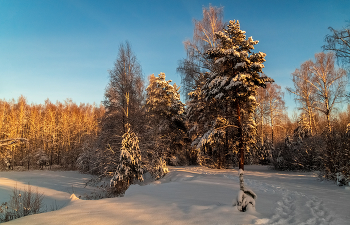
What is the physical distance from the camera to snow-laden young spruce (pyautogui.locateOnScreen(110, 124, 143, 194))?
11.7m

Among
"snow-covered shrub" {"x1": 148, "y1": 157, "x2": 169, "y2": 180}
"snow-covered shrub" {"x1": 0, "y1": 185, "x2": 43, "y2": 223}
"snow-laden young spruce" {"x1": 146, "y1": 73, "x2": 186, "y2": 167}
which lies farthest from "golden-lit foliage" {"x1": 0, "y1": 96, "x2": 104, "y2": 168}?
"snow-covered shrub" {"x1": 0, "y1": 185, "x2": 43, "y2": 223}

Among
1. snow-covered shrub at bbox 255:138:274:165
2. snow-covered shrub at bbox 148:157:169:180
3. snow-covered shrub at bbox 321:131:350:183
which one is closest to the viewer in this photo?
snow-covered shrub at bbox 321:131:350:183

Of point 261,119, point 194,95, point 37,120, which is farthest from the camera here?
point 37,120

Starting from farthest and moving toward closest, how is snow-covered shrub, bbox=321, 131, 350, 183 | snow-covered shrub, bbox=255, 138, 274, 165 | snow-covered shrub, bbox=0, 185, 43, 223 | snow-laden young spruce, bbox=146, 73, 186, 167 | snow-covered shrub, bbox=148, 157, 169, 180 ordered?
snow-covered shrub, bbox=255, 138, 274, 165
snow-laden young spruce, bbox=146, 73, 186, 167
snow-covered shrub, bbox=148, 157, 169, 180
snow-covered shrub, bbox=321, 131, 350, 183
snow-covered shrub, bbox=0, 185, 43, 223

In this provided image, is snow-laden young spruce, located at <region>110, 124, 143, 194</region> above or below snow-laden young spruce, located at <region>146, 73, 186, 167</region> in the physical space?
below

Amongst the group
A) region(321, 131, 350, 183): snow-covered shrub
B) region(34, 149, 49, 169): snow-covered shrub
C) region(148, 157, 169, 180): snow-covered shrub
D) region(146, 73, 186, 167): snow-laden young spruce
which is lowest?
region(34, 149, 49, 169): snow-covered shrub

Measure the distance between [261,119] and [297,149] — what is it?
1306 centimetres

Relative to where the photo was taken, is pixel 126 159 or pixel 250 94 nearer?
pixel 126 159

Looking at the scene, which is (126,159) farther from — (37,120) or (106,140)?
(37,120)

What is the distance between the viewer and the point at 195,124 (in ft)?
65.2

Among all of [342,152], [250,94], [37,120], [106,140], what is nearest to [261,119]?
[250,94]

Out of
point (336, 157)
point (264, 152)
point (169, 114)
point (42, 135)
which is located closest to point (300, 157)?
point (336, 157)

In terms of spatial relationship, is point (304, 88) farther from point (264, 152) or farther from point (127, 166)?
point (127, 166)

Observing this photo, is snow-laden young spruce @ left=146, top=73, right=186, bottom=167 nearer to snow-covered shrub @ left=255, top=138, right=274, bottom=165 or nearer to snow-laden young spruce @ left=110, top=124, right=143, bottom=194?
snow-covered shrub @ left=255, top=138, right=274, bottom=165
